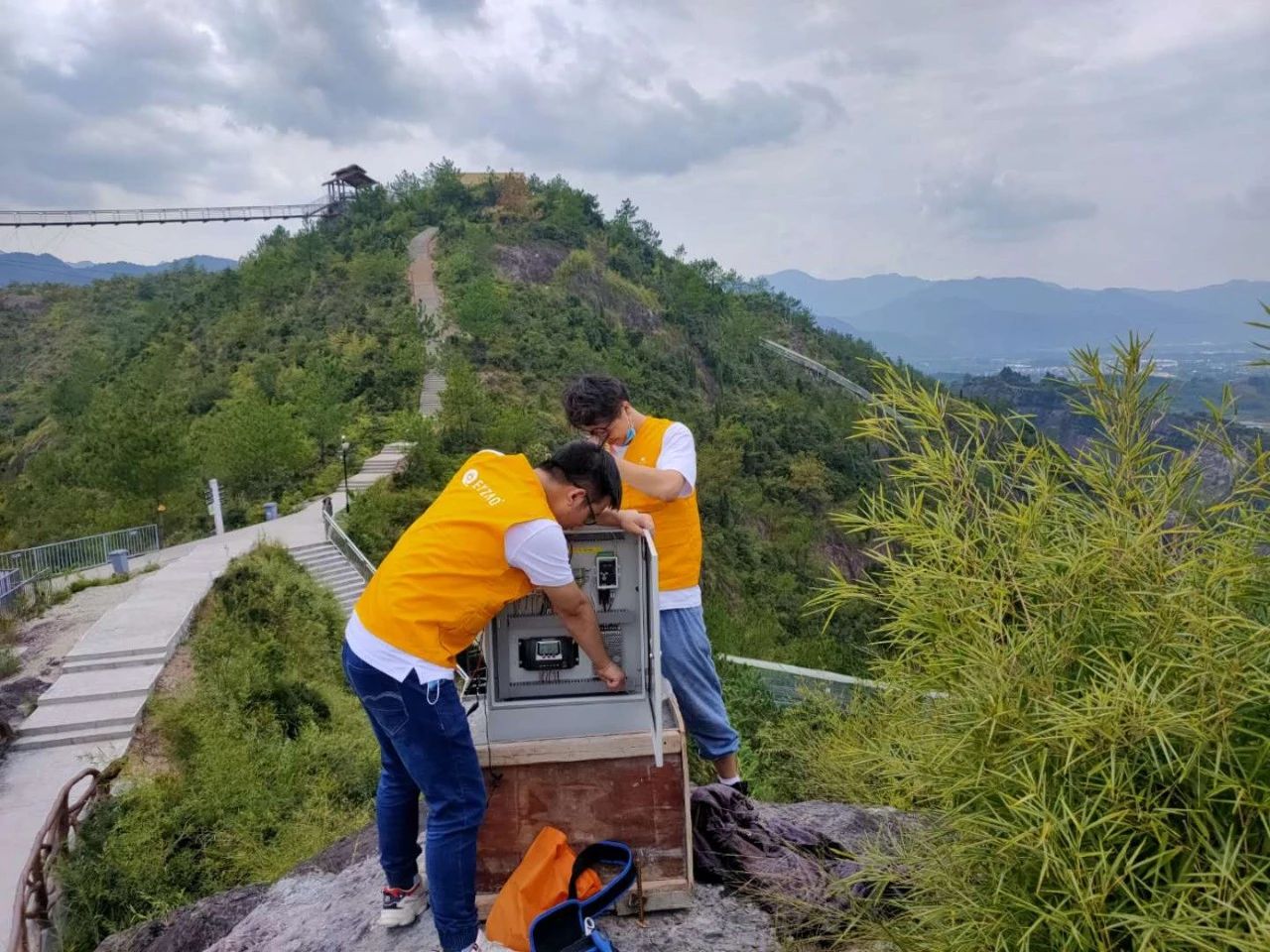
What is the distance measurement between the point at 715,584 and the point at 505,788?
2533 centimetres

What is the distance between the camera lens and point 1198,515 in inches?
81.5

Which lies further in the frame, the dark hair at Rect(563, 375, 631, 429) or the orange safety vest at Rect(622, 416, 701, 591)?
the orange safety vest at Rect(622, 416, 701, 591)

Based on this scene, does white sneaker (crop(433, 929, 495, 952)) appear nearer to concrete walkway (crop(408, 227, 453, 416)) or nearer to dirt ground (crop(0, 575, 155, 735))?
dirt ground (crop(0, 575, 155, 735))

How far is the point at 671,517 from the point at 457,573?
103 cm

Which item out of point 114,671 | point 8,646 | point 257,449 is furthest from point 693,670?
point 257,449

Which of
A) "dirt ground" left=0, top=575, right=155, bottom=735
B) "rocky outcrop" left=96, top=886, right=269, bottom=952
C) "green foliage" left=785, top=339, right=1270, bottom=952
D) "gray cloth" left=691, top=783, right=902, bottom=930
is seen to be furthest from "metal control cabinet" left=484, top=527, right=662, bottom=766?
"dirt ground" left=0, top=575, right=155, bottom=735

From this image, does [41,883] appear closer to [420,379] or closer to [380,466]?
[380,466]

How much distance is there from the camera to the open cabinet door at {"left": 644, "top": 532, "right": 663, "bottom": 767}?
2.91 meters

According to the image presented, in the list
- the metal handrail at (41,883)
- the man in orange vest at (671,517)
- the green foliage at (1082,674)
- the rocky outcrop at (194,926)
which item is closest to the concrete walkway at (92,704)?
the metal handrail at (41,883)

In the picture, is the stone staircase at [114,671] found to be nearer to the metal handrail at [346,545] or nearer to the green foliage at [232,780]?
the green foliage at [232,780]

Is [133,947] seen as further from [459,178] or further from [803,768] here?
[459,178]

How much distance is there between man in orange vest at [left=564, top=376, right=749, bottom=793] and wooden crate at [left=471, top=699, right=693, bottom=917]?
0.39 meters

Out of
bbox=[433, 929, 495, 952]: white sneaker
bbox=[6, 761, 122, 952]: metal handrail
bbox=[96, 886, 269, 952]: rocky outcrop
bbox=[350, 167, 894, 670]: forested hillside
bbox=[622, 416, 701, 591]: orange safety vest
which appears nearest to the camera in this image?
bbox=[433, 929, 495, 952]: white sneaker

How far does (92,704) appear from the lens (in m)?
11.0
